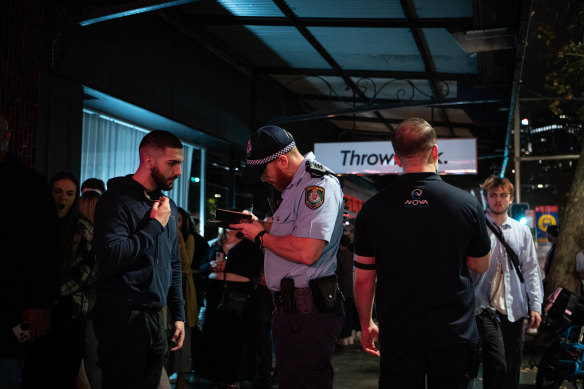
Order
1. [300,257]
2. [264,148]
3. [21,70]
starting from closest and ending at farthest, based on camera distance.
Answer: [300,257]
[264,148]
[21,70]

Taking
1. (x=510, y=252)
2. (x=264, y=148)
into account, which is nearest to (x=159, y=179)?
(x=264, y=148)

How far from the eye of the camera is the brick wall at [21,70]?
6.43 meters

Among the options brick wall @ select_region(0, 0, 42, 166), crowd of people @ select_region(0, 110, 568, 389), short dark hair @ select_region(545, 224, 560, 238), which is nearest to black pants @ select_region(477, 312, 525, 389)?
crowd of people @ select_region(0, 110, 568, 389)

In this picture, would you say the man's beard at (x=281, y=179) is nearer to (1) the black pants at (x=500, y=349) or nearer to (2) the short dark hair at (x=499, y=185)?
(1) the black pants at (x=500, y=349)

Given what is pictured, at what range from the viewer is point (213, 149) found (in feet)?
40.5

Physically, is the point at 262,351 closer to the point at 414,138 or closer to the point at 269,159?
the point at 269,159

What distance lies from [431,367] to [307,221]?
0.95m

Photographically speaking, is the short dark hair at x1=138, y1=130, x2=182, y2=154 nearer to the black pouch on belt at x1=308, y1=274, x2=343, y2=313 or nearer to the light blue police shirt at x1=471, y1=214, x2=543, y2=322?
the black pouch on belt at x1=308, y1=274, x2=343, y2=313

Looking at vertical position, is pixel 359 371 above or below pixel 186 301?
below

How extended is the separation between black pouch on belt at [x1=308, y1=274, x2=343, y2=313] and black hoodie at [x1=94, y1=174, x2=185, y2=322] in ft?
3.14

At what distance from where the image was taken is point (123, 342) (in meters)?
3.30

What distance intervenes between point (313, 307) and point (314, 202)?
55 centimetres

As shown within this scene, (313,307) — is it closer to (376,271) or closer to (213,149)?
(376,271)

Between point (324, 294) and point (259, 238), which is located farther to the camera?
point (259, 238)
